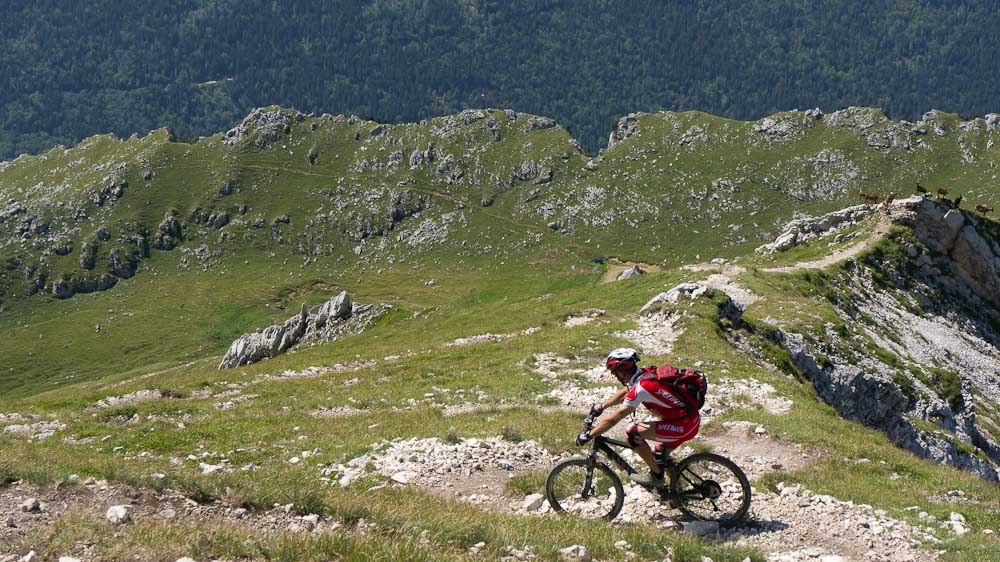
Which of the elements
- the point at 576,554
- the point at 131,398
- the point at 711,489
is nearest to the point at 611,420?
the point at 711,489

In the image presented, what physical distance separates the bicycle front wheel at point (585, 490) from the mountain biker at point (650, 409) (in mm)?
655

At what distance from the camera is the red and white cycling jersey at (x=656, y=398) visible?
11844mm

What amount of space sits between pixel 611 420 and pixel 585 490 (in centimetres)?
208

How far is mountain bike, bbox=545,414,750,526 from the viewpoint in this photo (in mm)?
12719

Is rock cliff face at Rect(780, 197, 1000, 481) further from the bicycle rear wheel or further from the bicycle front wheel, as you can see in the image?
the bicycle front wheel

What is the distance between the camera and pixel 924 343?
52.1m

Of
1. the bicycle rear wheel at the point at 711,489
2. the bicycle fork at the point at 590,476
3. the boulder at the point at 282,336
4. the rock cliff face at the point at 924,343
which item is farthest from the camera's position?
the boulder at the point at 282,336

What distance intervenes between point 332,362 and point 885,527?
38.7 metres

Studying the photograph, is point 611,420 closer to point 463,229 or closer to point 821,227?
point 821,227

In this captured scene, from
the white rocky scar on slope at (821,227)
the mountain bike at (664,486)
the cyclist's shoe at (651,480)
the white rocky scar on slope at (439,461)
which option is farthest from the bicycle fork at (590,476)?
the white rocky scar on slope at (821,227)

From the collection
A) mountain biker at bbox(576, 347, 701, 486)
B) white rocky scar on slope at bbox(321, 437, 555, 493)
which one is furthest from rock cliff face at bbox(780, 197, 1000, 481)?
mountain biker at bbox(576, 347, 701, 486)

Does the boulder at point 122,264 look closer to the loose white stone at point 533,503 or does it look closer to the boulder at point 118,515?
the boulder at point 118,515

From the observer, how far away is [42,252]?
18500 cm

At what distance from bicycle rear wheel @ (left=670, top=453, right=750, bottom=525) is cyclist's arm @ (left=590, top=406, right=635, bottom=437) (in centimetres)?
180
